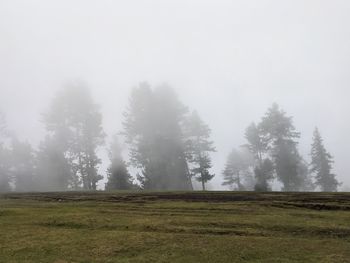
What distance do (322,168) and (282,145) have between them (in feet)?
33.0

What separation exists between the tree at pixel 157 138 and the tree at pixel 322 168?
78.3 ft

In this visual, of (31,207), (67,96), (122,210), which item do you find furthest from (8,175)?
(122,210)

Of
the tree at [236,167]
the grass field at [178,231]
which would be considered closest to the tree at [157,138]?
the tree at [236,167]

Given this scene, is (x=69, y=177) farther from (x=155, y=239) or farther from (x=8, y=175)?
(x=155, y=239)

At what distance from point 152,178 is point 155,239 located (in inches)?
1616

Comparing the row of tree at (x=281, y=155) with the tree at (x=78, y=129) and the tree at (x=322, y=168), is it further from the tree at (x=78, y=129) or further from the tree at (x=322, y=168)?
the tree at (x=78, y=129)

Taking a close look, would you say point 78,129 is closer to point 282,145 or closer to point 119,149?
point 119,149

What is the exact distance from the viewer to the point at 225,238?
1989 cm

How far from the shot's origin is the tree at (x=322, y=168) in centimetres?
7106

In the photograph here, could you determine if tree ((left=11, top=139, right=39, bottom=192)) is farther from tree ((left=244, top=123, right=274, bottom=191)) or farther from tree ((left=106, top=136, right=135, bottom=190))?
tree ((left=244, top=123, right=274, bottom=191))

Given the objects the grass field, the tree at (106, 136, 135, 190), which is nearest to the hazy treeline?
the tree at (106, 136, 135, 190)

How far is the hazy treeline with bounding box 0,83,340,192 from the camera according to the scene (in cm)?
6156

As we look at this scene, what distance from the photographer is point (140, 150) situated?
203ft

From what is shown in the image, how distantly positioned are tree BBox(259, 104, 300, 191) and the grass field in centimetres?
3443
